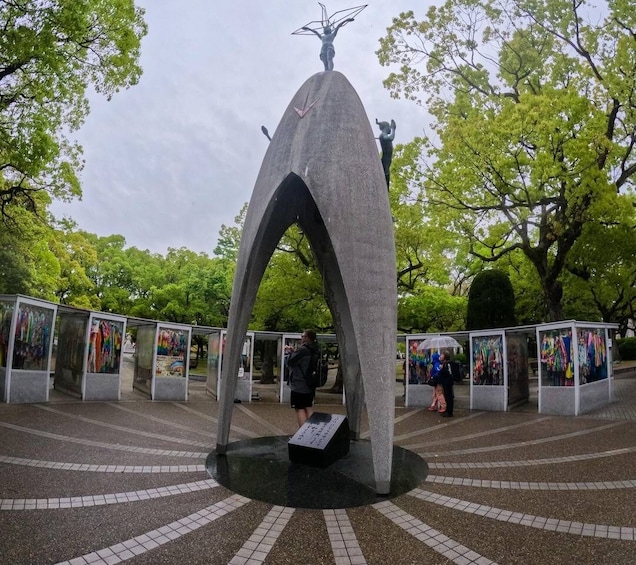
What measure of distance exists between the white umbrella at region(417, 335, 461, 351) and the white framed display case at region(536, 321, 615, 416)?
2.48 meters

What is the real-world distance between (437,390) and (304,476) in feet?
25.0

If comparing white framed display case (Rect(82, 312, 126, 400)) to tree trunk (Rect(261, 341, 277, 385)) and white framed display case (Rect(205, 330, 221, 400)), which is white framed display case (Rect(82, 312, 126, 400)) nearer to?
white framed display case (Rect(205, 330, 221, 400))

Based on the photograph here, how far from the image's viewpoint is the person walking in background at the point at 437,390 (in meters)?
12.6

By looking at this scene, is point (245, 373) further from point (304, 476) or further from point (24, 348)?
point (304, 476)

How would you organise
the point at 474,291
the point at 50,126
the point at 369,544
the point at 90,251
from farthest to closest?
the point at 90,251 < the point at 474,291 < the point at 50,126 < the point at 369,544

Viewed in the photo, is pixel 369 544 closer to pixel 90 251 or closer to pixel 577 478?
pixel 577 478

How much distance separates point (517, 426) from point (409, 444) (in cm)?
345

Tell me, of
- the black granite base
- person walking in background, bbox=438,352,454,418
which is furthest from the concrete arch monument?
person walking in background, bbox=438,352,454,418

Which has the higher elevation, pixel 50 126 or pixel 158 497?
pixel 50 126

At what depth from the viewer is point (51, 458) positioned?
6.38 m

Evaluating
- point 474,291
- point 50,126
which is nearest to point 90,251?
point 50,126

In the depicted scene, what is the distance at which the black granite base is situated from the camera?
5320mm

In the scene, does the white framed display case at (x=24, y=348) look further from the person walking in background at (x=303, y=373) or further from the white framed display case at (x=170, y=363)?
the person walking in background at (x=303, y=373)

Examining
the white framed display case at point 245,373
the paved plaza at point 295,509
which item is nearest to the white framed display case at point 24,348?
the paved plaza at point 295,509
